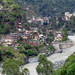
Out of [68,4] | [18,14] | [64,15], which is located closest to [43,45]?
[18,14]

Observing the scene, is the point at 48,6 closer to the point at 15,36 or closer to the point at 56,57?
the point at 15,36

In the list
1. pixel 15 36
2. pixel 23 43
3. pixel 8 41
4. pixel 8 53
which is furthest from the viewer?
pixel 15 36

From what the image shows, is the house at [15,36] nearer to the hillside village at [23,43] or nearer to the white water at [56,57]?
the hillside village at [23,43]

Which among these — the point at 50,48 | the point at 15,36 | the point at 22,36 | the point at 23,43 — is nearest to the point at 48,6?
the point at 22,36

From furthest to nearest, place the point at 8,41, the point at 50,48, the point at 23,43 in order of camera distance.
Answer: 1. the point at 50,48
2. the point at 23,43
3. the point at 8,41

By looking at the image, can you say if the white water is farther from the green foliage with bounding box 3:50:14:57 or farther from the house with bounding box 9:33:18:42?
the house with bounding box 9:33:18:42

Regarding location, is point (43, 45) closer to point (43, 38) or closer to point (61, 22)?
point (43, 38)

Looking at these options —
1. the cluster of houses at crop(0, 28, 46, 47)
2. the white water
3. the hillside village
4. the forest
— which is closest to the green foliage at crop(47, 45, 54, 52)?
the hillside village

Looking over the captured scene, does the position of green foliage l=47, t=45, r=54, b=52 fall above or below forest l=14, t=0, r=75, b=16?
below

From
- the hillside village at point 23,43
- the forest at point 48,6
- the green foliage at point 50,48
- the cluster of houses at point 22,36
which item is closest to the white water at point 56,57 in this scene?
the hillside village at point 23,43

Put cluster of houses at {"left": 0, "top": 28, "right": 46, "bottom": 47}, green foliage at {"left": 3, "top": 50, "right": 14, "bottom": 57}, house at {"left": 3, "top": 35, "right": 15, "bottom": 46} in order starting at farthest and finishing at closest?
cluster of houses at {"left": 0, "top": 28, "right": 46, "bottom": 47} → house at {"left": 3, "top": 35, "right": 15, "bottom": 46} → green foliage at {"left": 3, "top": 50, "right": 14, "bottom": 57}

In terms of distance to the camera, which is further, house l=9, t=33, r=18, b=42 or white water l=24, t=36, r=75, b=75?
house l=9, t=33, r=18, b=42
